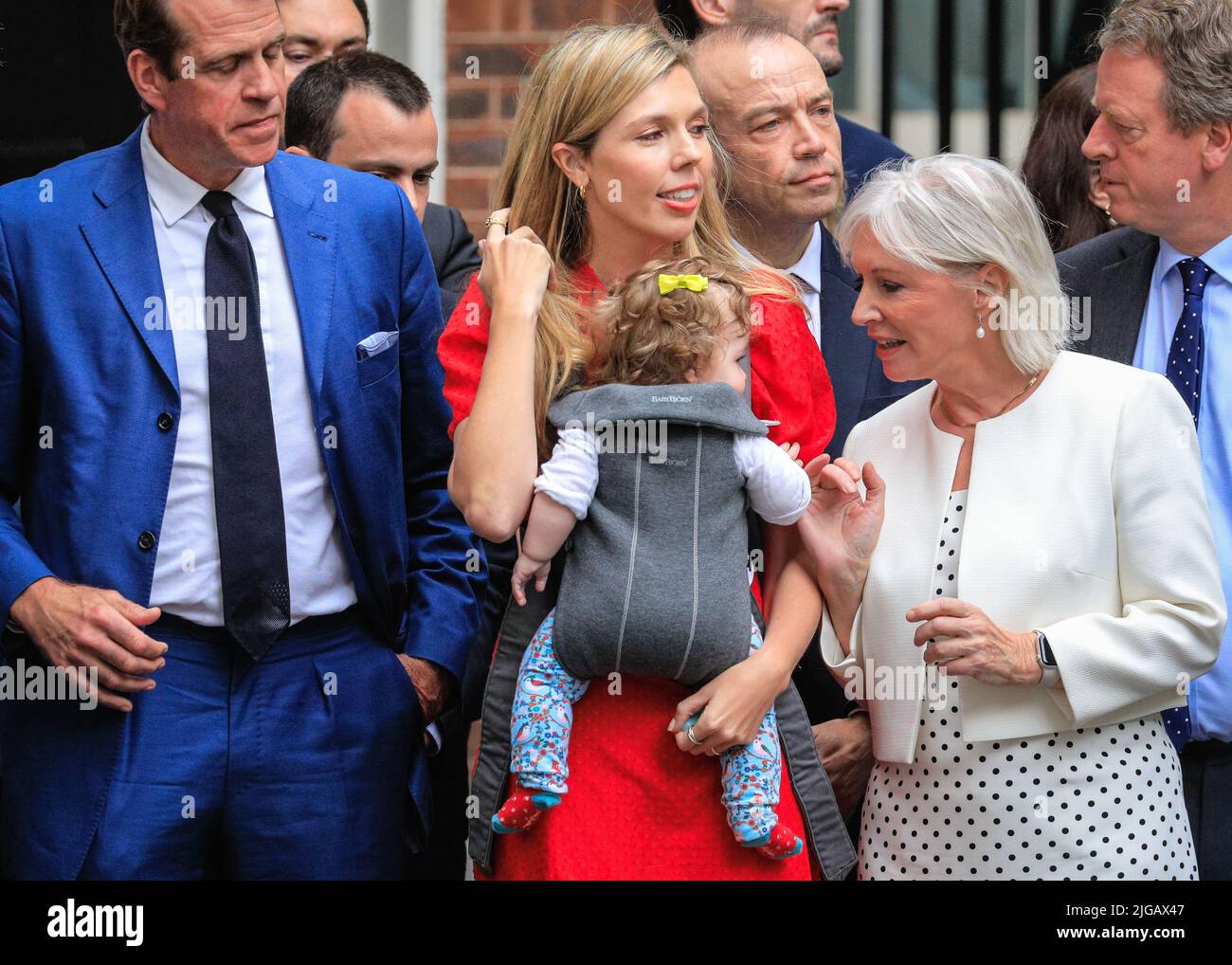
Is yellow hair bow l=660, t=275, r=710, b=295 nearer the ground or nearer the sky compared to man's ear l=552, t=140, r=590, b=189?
nearer the ground

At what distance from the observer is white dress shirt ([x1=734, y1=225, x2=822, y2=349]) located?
3.50 metres

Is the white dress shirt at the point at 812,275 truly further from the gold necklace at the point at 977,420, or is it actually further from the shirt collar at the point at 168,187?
the shirt collar at the point at 168,187

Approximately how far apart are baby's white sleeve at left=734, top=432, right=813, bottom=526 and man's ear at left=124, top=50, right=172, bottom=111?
123 centimetres

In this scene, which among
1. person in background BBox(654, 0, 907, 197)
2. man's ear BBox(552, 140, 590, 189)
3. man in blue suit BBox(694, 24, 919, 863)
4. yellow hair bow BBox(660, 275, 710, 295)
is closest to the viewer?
yellow hair bow BBox(660, 275, 710, 295)

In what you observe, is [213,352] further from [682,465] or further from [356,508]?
[682,465]

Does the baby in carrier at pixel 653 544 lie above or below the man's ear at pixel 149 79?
below

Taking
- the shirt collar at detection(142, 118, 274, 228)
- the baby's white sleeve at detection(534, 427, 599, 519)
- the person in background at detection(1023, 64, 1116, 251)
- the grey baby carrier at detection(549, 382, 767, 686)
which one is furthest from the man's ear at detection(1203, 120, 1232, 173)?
the shirt collar at detection(142, 118, 274, 228)

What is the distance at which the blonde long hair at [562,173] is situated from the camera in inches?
112

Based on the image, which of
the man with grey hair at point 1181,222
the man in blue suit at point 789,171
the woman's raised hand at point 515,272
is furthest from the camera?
the man in blue suit at point 789,171

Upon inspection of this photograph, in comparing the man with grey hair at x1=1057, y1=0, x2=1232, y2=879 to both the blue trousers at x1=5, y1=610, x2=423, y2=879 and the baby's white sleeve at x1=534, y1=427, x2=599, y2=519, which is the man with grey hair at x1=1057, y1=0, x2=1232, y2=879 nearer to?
the baby's white sleeve at x1=534, y1=427, x2=599, y2=519

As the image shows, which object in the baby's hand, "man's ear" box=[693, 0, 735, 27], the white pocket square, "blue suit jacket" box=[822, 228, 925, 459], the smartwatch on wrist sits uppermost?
"man's ear" box=[693, 0, 735, 27]

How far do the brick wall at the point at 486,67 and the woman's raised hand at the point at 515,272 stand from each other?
230 cm

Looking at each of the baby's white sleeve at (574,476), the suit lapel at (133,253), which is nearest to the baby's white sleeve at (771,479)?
the baby's white sleeve at (574,476)

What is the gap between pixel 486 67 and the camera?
5.14 metres
